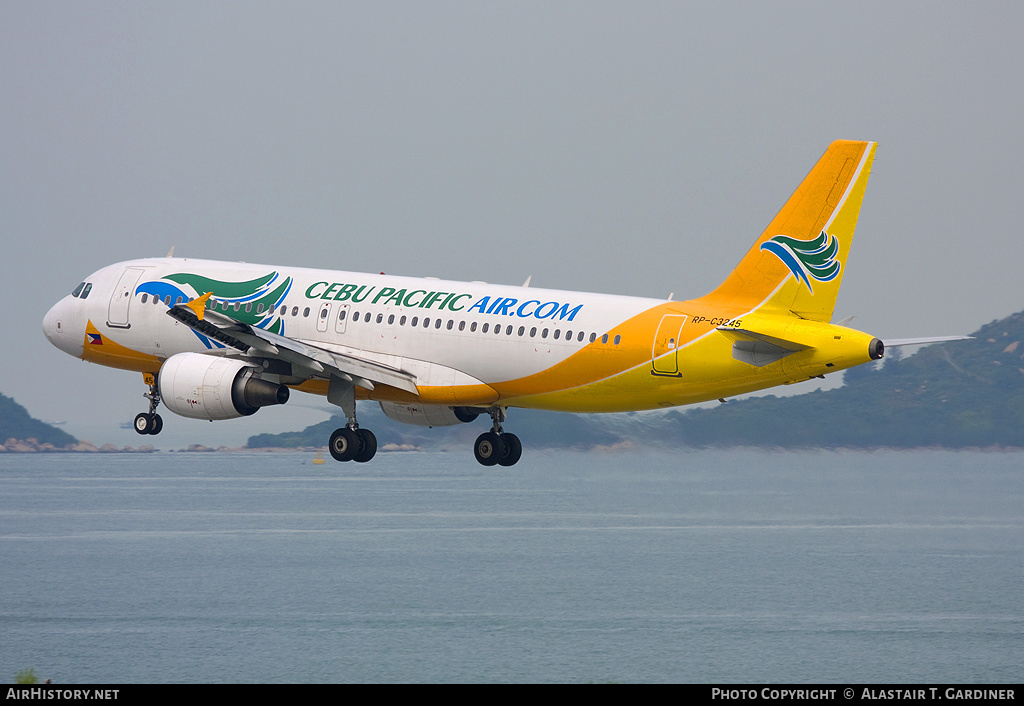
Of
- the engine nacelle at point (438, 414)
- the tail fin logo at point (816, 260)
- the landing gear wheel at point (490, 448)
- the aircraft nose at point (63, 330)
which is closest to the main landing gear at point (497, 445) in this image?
the landing gear wheel at point (490, 448)

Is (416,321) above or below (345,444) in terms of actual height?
above

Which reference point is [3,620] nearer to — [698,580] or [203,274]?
[698,580]

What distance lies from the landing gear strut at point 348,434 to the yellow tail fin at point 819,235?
1458 cm

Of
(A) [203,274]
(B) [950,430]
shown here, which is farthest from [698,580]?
(A) [203,274]

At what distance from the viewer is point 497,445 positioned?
46.8 m

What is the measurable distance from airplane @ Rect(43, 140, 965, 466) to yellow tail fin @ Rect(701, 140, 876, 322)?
43 millimetres

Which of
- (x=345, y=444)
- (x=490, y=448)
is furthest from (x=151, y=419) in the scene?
(x=490, y=448)

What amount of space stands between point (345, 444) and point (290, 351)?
405cm

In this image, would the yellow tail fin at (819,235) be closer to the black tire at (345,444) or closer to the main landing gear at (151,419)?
the black tire at (345,444)

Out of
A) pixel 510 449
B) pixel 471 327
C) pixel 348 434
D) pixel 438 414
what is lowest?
pixel 510 449

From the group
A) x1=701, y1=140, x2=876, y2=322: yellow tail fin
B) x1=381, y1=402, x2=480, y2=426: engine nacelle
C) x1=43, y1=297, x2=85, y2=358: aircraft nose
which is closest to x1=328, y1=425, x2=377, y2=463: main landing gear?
x1=381, y1=402, x2=480, y2=426: engine nacelle

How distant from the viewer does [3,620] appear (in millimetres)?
170625

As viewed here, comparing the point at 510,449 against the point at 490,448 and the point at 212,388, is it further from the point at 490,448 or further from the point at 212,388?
the point at 212,388
